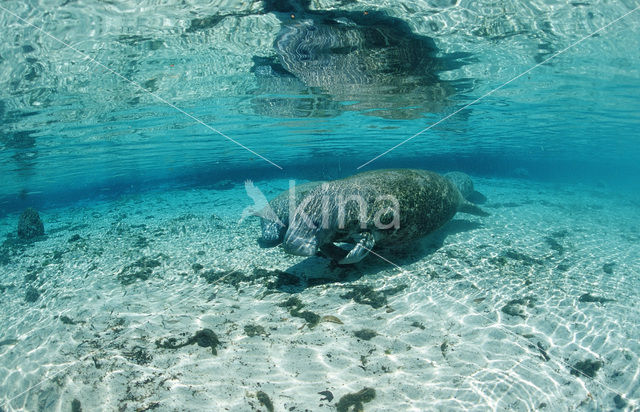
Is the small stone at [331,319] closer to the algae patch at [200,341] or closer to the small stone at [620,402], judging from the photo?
the algae patch at [200,341]

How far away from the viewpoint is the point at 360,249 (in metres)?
5.48

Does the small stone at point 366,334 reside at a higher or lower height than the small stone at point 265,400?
higher

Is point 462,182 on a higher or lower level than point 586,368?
higher

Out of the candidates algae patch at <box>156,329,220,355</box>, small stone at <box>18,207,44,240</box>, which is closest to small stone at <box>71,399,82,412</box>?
algae patch at <box>156,329,220,355</box>

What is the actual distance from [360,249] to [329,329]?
1.52 metres

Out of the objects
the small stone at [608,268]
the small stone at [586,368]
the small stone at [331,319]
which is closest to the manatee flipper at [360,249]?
the small stone at [331,319]

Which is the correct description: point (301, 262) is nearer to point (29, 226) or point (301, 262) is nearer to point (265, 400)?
point (265, 400)

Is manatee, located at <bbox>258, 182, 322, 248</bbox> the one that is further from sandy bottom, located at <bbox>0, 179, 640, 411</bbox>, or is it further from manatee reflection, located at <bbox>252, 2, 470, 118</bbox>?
manatee reflection, located at <bbox>252, 2, 470, 118</bbox>

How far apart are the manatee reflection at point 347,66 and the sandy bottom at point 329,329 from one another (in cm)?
594

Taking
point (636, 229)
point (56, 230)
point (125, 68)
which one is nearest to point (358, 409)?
point (125, 68)

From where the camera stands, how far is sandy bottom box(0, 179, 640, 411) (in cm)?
355

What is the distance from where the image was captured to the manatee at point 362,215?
5.52m

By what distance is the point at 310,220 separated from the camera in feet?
18.3

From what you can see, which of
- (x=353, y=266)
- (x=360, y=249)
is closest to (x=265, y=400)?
(x=360, y=249)
